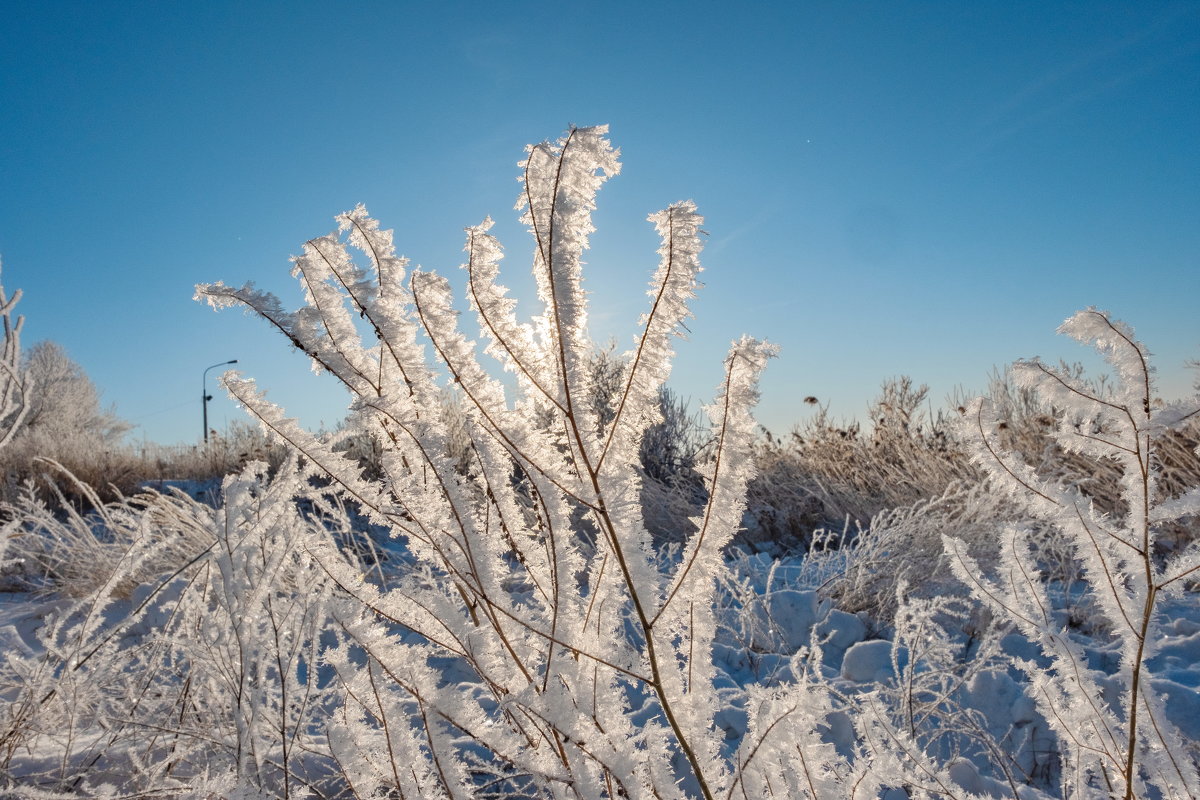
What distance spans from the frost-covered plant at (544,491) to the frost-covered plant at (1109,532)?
0.40 meters

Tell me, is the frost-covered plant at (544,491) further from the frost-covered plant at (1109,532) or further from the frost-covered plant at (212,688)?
the frost-covered plant at (1109,532)

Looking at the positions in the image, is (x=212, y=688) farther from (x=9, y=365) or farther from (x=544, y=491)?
(x=544, y=491)

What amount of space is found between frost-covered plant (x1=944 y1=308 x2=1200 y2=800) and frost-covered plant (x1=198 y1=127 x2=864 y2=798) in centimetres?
40

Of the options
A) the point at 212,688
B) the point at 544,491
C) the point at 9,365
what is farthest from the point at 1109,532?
the point at 9,365

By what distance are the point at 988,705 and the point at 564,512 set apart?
232 cm

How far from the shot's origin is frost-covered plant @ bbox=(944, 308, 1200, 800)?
2.71 feet

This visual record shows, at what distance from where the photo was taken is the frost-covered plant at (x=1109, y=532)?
827 mm

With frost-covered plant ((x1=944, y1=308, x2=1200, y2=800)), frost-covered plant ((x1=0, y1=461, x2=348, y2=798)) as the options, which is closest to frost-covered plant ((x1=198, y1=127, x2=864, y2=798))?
frost-covered plant ((x1=0, y1=461, x2=348, y2=798))

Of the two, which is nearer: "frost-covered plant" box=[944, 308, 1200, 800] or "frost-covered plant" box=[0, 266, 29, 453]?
"frost-covered plant" box=[944, 308, 1200, 800]

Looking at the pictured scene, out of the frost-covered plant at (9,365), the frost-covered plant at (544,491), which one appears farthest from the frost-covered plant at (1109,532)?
the frost-covered plant at (9,365)

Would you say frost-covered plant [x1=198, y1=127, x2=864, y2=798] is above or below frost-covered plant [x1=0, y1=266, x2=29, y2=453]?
below

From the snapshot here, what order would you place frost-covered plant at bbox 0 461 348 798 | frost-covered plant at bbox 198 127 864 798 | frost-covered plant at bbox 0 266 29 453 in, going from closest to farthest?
frost-covered plant at bbox 198 127 864 798 → frost-covered plant at bbox 0 461 348 798 → frost-covered plant at bbox 0 266 29 453

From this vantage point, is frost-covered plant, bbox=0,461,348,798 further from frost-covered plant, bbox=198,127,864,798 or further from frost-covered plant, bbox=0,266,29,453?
frost-covered plant, bbox=0,266,29,453

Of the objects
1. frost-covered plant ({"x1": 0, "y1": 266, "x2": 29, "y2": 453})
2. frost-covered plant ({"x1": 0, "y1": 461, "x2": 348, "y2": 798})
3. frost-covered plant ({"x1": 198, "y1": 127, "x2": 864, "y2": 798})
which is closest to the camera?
frost-covered plant ({"x1": 198, "y1": 127, "x2": 864, "y2": 798})
